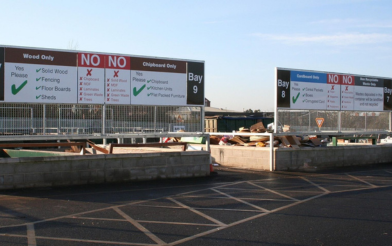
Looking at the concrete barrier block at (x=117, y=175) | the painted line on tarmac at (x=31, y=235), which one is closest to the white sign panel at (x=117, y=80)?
the concrete barrier block at (x=117, y=175)

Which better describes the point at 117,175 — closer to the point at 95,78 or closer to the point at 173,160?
the point at 173,160

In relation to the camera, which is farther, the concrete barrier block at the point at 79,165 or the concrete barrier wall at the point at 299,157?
the concrete barrier wall at the point at 299,157

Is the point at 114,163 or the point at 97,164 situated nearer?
the point at 97,164

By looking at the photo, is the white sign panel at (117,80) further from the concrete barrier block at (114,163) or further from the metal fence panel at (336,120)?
the metal fence panel at (336,120)

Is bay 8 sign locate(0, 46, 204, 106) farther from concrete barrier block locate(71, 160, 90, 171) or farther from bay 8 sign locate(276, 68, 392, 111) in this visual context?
bay 8 sign locate(276, 68, 392, 111)

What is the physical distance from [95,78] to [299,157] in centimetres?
848

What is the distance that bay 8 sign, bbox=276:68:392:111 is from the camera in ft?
53.2

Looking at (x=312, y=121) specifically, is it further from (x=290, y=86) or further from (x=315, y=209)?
(x=315, y=209)

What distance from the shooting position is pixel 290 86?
1627 cm

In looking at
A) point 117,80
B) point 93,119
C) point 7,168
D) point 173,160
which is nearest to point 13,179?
point 7,168

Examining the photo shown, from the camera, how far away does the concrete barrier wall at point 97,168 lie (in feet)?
36.1

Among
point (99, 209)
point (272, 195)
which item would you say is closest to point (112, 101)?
point (99, 209)

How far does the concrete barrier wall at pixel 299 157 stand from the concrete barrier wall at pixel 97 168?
275 centimetres

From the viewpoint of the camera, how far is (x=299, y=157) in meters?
15.9
